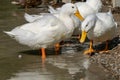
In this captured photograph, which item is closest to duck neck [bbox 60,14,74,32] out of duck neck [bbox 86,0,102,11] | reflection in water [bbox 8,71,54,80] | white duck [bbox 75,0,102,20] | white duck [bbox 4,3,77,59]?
white duck [bbox 4,3,77,59]

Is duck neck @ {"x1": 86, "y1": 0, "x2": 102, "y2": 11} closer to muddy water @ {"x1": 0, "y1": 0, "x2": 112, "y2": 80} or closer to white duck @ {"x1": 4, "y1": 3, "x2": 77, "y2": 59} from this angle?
muddy water @ {"x1": 0, "y1": 0, "x2": 112, "y2": 80}

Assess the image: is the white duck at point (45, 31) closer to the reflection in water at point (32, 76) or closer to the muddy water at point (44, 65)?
the muddy water at point (44, 65)

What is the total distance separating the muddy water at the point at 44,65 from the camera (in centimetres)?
761

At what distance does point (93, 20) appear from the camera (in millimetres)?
8820

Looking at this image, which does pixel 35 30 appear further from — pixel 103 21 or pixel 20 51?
pixel 103 21

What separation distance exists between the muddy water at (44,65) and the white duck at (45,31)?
38cm

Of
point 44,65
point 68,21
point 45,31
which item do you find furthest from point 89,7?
point 44,65

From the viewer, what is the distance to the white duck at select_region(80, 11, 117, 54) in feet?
28.5

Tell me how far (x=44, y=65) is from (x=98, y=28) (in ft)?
5.03

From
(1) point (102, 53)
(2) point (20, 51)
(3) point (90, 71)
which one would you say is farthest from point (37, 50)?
(3) point (90, 71)

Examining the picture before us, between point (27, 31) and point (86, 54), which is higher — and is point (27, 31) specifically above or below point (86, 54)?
above

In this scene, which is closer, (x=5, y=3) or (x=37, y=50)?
(x=37, y=50)

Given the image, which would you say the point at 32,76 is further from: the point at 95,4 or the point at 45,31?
the point at 95,4

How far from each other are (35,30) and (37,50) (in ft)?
3.62
